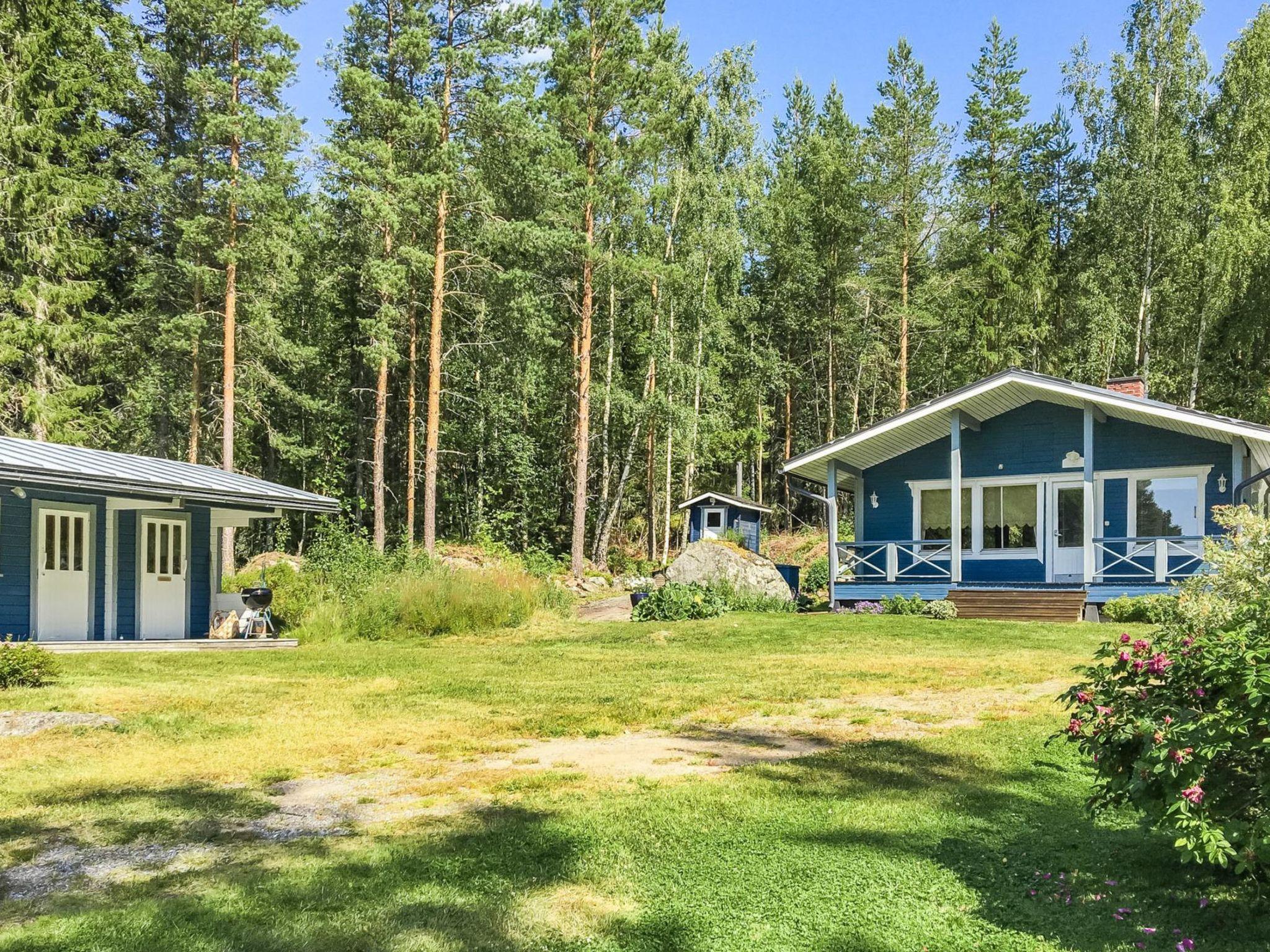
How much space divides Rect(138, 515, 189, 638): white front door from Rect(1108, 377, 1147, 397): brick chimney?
1690 centimetres

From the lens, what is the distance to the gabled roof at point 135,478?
12.2 m

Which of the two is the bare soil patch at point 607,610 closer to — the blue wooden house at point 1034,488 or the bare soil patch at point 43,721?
the blue wooden house at point 1034,488

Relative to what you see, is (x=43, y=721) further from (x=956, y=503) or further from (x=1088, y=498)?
(x=1088, y=498)

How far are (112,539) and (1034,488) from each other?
15.8 metres

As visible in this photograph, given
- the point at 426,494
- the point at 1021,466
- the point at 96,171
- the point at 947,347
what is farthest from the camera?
the point at 947,347

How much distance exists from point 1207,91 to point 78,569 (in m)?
32.1

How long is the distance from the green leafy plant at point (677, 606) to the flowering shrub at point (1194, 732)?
12191 mm

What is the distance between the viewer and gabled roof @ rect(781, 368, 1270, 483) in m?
16.1

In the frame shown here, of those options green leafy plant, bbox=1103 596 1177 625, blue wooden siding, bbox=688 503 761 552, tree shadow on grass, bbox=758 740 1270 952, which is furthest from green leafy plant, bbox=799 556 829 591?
tree shadow on grass, bbox=758 740 1270 952

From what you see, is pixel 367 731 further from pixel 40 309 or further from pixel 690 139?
pixel 690 139

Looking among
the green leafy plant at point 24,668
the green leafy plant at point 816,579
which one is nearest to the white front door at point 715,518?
the green leafy plant at point 816,579

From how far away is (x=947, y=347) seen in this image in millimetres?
33719

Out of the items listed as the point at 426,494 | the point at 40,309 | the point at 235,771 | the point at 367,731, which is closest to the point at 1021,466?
the point at 426,494

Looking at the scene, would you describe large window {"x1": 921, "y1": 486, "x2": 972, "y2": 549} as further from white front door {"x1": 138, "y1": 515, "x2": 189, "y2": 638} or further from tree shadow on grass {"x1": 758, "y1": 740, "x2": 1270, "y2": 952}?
tree shadow on grass {"x1": 758, "y1": 740, "x2": 1270, "y2": 952}
